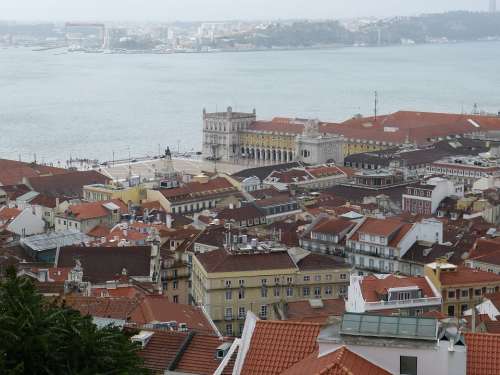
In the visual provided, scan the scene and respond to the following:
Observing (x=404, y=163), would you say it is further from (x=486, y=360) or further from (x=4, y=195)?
(x=486, y=360)

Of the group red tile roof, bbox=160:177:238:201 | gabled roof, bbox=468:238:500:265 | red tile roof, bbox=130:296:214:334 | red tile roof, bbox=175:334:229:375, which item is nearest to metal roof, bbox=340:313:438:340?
red tile roof, bbox=175:334:229:375

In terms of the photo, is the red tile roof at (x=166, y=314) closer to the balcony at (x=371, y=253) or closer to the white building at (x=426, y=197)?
the balcony at (x=371, y=253)

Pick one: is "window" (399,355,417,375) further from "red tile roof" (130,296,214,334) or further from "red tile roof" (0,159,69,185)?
"red tile roof" (0,159,69,185)

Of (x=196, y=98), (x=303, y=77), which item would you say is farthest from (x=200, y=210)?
(x=303, y=77)

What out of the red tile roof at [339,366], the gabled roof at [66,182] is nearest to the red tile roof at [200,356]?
the red tile roof at [339,366]

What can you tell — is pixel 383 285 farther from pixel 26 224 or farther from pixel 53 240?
pixel 26 224

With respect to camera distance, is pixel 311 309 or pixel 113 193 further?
pixel 113 193

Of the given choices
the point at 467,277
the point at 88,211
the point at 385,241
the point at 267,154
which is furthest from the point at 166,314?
the point at 267,154
